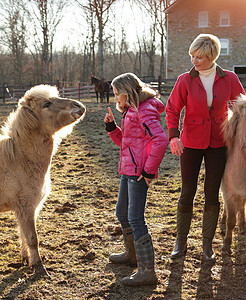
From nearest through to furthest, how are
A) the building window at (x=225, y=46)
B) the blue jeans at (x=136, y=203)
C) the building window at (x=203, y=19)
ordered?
the blue jeans at (x=136, y=203)
the building window at (x=203, y=19)
the building window at (x=225, y=46)

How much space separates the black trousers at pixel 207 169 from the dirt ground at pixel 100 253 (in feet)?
2.18

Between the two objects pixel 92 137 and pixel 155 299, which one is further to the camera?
pixel 92 137

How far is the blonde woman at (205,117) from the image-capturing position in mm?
2798

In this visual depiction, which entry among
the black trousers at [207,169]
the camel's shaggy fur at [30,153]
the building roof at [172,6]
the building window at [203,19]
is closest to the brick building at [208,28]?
the building window at [203,19]

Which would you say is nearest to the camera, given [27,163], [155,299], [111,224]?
[155,299]

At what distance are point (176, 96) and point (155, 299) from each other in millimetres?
1794

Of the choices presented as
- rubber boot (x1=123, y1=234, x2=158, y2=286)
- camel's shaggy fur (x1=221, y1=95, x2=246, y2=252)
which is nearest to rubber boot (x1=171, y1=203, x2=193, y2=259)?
camel's shaggy fur (x1=221, y1=95, x2=246, y2=252)

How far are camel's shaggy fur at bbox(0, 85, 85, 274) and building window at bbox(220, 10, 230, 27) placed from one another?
2499 centimetres

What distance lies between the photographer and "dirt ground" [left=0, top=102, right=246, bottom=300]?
2631 millimetres

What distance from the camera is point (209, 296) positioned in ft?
8.33

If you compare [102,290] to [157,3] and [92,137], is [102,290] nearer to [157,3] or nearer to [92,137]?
[92,137]

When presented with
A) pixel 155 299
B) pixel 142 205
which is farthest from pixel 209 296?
pixel 142 205

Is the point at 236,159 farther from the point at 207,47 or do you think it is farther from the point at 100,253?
the point at 100,253

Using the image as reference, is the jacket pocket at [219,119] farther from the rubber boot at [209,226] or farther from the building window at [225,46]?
the building window at [225,46]
